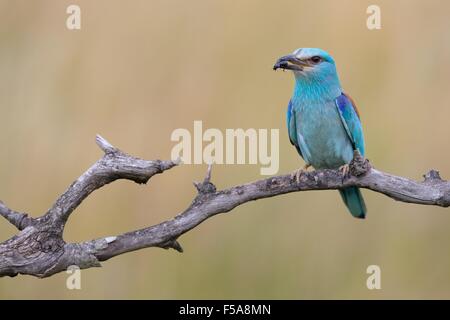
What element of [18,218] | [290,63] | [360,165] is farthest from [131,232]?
[290,63]

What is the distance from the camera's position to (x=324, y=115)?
4316 mm

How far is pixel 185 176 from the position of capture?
510 cm

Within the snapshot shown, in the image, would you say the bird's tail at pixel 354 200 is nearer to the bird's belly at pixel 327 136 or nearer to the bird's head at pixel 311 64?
the bird's belly at pixel 327 136

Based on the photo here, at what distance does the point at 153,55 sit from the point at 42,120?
777mm

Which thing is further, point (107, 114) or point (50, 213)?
point (107, 114)

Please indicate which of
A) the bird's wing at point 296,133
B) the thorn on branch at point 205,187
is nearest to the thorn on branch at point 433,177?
the bird's wing at point 296,133

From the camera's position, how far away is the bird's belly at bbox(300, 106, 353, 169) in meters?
4.31

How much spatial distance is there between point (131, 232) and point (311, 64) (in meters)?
1.34

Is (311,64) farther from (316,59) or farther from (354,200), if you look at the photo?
(354,200)

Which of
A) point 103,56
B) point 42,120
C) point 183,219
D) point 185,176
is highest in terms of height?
point 103,56

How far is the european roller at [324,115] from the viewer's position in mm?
4266

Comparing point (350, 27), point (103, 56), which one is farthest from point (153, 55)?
point (350, 27)

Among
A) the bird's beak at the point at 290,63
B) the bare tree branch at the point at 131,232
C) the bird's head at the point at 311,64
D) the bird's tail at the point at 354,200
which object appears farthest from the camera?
the bird's tail at the point at 354,200

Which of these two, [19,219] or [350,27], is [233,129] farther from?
[19,219]
